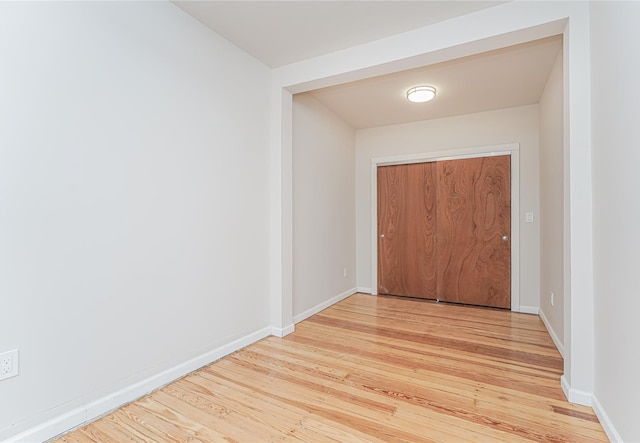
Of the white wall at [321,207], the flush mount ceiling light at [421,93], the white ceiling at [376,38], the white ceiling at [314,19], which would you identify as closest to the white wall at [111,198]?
the white ceiling at [314,19]

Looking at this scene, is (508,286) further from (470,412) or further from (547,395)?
(470,412)

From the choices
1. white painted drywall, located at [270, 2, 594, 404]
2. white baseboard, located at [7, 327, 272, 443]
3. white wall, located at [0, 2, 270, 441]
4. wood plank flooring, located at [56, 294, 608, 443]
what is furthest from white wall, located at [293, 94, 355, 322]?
white baseboard, located at [7, 327, 272, 443]

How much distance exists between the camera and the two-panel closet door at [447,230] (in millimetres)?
4152

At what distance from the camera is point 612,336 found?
1.64 m

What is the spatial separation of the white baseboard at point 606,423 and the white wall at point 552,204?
0.92 m

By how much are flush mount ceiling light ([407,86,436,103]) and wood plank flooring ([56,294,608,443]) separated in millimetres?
2429

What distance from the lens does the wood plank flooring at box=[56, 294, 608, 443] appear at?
5.57 feet

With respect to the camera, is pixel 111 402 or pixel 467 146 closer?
pixel 111 402

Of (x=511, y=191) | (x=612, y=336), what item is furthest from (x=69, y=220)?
(x=511, y=191)

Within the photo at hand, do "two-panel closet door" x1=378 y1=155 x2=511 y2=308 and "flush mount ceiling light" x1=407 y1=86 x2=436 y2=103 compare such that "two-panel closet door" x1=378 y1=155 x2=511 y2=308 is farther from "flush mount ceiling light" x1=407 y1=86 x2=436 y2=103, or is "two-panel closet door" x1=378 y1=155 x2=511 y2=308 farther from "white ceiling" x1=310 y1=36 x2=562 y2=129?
"flush mount ceiling light" x1=407 y1=86 x2=436 y2=103

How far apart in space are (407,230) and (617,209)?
10.3 ft

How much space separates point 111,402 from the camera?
6.20ft

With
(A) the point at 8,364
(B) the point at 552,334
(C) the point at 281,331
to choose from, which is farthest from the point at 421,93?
(A) the point at 8,364

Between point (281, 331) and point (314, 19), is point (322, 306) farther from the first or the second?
point (314, 19)
